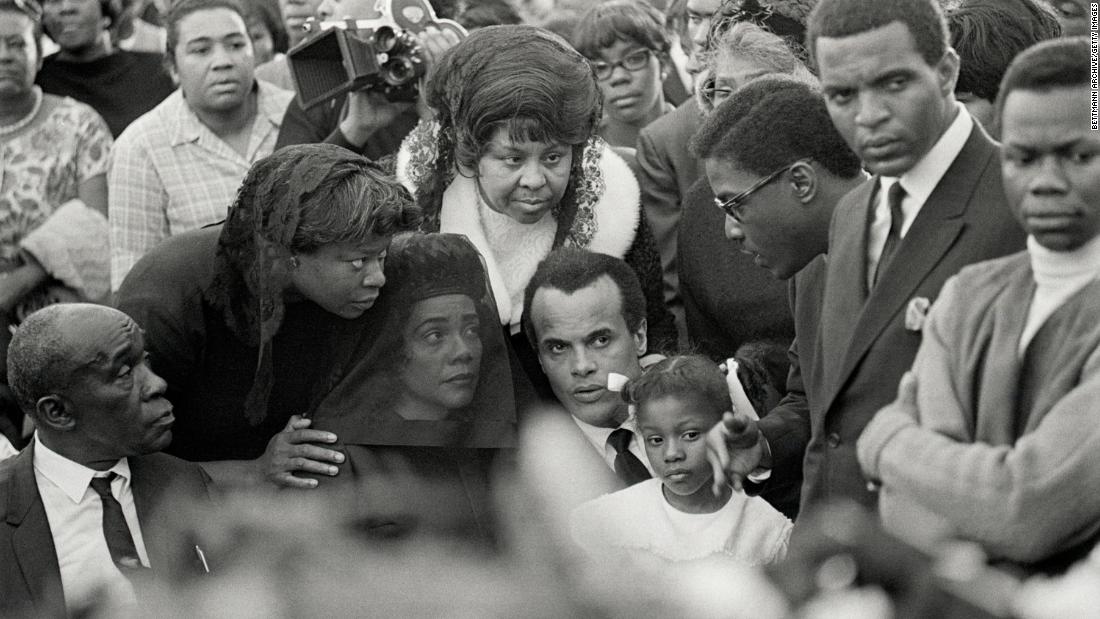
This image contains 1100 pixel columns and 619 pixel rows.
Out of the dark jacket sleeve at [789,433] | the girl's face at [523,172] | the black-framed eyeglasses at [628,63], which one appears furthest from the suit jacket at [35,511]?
the black-framed eyeglasses at [628,63]

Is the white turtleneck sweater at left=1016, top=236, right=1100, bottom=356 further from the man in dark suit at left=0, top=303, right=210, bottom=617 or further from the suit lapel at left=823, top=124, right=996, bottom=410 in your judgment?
the man in dark suit at left=0, top=303, right=210, bottom=617

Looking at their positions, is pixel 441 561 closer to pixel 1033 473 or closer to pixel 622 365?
pixel 1033 473

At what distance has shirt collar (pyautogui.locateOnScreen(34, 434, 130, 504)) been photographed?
3.61 m

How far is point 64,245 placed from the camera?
479cm

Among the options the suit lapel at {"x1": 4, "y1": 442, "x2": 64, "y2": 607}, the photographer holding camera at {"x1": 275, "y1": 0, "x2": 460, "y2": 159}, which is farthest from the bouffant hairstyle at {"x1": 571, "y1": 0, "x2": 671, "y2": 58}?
the suit lapel at {"x1": 4, "y1": 442, "x2": 64, "y2": 607}

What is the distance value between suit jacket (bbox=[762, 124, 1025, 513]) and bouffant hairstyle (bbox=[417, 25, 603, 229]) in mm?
1125

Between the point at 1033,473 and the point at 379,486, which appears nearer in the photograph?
the point at 379,486

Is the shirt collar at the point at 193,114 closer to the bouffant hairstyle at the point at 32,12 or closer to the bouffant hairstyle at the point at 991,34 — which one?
the bouffant hairstyle at the point at 32,12

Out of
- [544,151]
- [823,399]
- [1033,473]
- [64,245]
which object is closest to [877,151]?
[823,399]

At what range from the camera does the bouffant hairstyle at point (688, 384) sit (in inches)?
140

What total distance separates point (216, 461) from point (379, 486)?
2184mm

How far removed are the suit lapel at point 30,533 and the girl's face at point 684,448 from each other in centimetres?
132

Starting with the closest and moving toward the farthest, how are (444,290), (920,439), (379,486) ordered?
(379,486) → (920,439) → (444,290)

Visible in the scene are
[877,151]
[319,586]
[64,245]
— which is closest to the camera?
[319,586]
